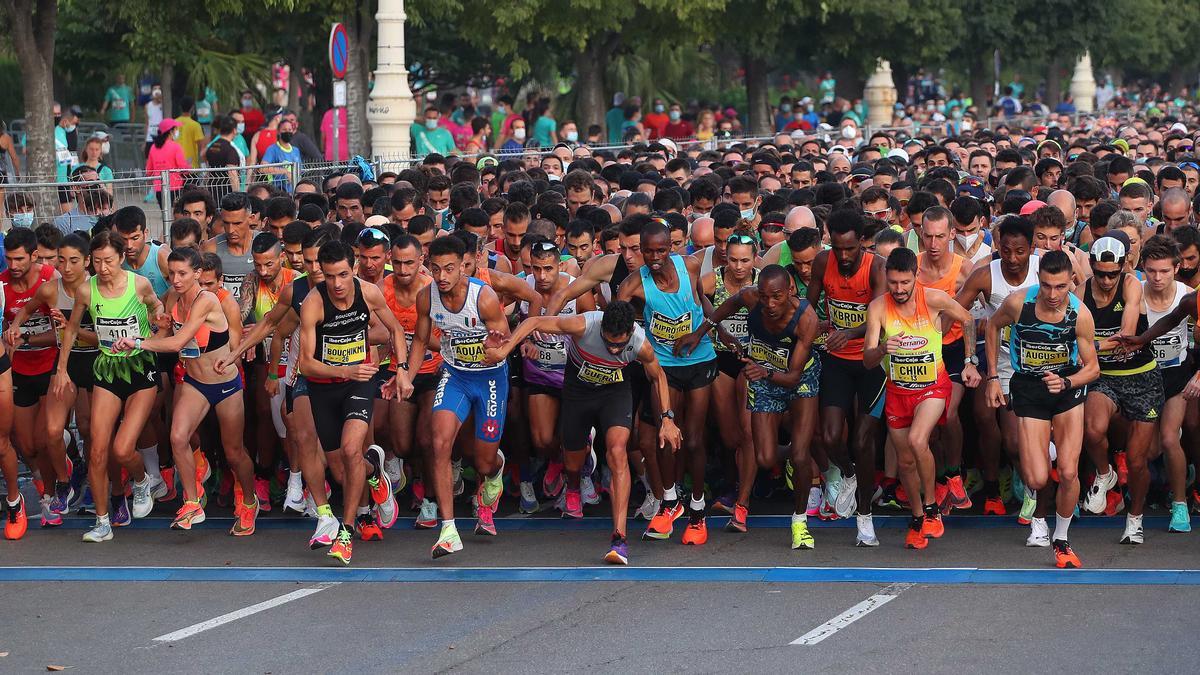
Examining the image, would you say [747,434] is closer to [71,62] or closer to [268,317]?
[268,317]

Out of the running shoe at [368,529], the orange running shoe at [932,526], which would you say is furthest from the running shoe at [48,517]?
the orange running shoe at [932,526]

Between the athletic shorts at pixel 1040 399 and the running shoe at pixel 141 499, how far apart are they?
5.20 meters

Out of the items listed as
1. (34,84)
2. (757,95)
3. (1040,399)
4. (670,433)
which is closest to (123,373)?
(670,433)

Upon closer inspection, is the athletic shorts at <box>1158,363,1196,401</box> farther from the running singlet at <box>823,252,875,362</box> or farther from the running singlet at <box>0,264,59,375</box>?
the running singlet at <box>0,264,59,375</box>

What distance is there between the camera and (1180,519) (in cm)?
1012

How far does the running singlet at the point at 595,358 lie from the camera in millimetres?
10031

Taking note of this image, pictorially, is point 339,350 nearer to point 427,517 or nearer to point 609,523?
point 427,517

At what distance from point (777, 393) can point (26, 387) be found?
4507 mm

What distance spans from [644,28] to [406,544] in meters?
20.5

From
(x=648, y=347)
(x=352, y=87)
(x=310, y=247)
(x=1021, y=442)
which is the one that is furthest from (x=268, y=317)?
(x=352, y=87)

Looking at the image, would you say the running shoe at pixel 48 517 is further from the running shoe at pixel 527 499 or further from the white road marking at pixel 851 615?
the white road marking at pixel 851 615

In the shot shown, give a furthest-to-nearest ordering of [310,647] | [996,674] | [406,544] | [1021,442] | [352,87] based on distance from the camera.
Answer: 1. [352,87]
2. [406,544]
3. [1021,442]
4. [310,647]
5. [996,674]

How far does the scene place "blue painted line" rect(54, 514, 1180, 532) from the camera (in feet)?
34.6

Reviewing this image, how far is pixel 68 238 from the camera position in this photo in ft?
35.6
